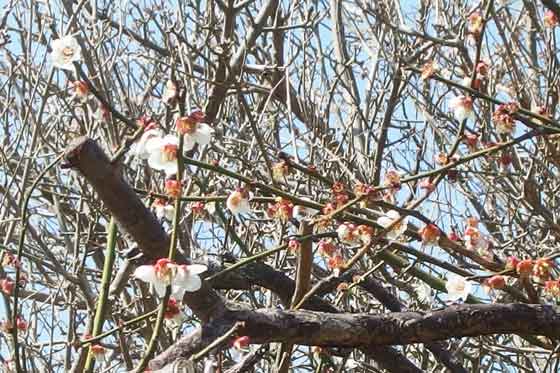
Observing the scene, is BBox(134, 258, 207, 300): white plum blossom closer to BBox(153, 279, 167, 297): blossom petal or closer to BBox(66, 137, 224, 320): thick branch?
BBox(153, 279, 167, 297): blossom petal

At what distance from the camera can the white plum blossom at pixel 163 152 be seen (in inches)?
79.4

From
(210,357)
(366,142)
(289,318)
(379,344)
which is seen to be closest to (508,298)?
(366,142)

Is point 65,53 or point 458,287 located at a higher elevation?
point 65,53

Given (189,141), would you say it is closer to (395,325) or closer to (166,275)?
(166,275)

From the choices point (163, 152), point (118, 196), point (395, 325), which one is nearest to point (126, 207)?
point (118, 196)

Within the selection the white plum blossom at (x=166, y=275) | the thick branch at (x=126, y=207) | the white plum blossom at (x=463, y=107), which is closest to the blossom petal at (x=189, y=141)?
the thick branch at (x=126, y=207)

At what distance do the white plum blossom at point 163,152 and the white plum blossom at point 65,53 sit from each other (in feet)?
2.05

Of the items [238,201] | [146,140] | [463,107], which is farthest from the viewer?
[463,107]

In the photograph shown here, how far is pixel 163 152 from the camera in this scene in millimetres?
2025

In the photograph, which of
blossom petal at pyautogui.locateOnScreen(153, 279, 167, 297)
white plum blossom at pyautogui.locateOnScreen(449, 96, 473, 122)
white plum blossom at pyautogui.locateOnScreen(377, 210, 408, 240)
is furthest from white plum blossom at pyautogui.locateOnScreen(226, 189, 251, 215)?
white plum blossom at pyautogui.locateOnScreen(449, 96, 473, 122)

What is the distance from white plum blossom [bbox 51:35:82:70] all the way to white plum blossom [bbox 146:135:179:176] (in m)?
0.63

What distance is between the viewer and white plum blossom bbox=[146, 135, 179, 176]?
202 centimetres

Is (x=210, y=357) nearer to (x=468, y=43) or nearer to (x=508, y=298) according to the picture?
(x=508, y=298)

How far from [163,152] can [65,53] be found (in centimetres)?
67
